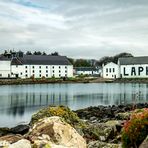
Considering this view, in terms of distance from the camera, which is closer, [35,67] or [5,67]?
[5,67]

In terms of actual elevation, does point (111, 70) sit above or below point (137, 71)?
above

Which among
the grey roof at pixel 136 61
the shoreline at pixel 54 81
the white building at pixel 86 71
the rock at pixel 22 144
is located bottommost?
the shoreline at pixel 54 81

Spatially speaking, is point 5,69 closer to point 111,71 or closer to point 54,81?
point 54,81

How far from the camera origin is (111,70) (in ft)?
472

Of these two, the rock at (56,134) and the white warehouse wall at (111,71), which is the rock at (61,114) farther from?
the white warehouse wall at (111,71)

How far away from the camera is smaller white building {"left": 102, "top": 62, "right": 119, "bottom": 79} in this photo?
143m

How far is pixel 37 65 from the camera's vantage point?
490ft

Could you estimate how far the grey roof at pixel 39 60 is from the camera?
144m

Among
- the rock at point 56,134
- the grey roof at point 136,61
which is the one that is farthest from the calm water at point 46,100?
the grey roof at point 136,61

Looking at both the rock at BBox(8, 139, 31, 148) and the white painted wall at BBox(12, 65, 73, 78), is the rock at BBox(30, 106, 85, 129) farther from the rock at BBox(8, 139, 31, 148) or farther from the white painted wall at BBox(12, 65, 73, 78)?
the white painted wall at BBox(12, 65, 73, 78)

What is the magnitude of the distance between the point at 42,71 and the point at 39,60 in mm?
4248

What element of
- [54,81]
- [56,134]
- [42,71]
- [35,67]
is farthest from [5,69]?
[56,134]

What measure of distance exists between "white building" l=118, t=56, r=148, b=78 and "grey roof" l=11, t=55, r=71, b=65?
24546mm

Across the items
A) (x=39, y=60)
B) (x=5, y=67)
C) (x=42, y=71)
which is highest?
(x=39, y=60)
